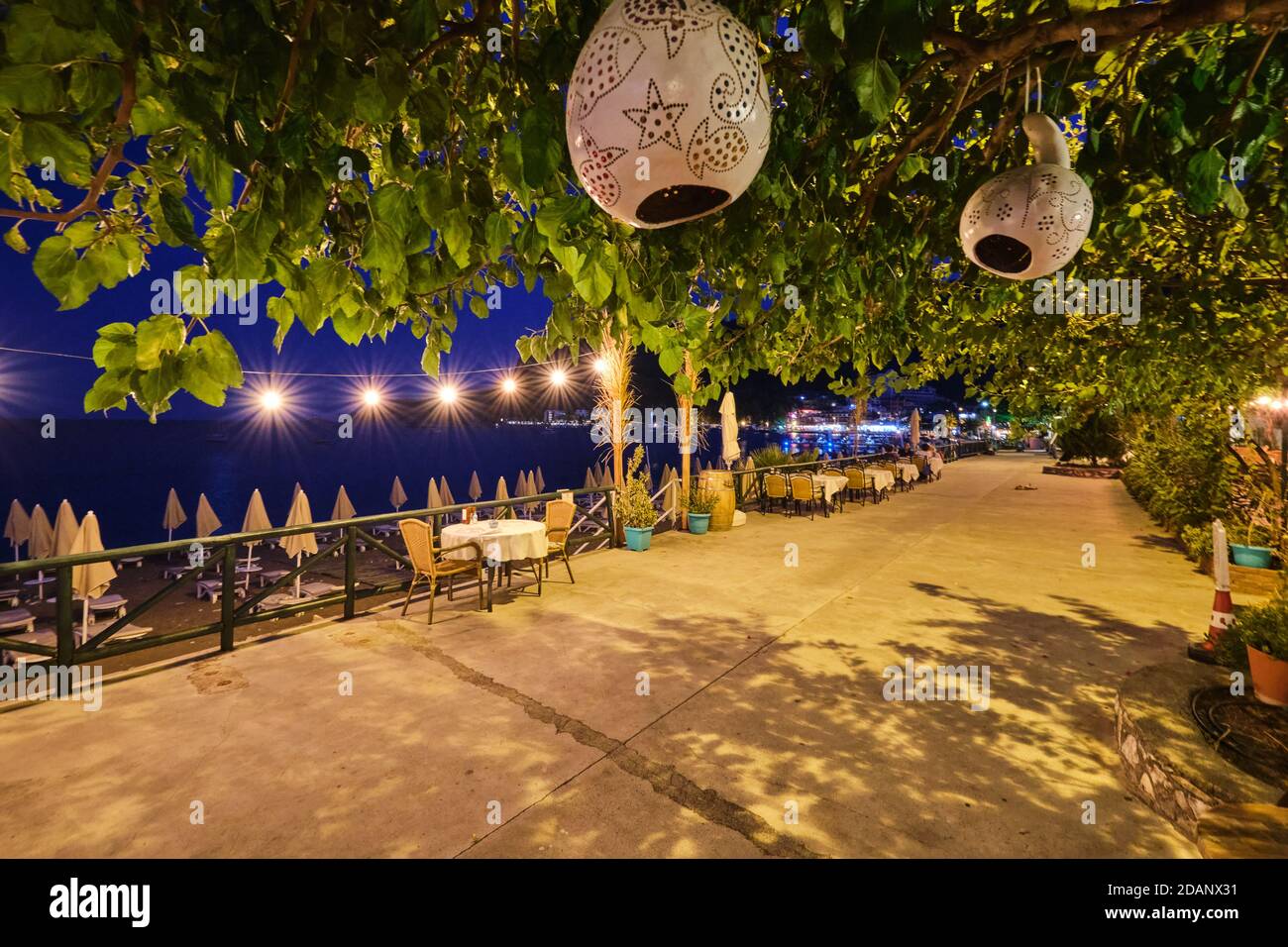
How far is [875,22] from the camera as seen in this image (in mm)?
1274

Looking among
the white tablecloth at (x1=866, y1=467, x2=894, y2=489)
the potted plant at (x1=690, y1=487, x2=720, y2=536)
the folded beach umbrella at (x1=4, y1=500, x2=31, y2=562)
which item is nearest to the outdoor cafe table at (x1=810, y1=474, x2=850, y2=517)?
the white tablecloth at (x1=866, y1=467, x2=894, y2=489)

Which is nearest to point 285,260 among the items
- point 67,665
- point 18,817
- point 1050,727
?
point 18,817

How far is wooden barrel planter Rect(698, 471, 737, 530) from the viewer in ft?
35.2

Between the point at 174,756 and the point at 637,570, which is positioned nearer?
the point at 174,756

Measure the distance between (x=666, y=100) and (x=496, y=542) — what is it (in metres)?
5.67

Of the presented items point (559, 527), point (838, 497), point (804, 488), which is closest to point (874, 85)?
point (559, 527)

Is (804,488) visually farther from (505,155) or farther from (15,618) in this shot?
(15,618)

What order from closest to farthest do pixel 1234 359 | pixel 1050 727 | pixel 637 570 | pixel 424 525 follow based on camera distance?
pixel 1050 727 < pixel 1234 359 < pixel 424 525 < pixel 637 570

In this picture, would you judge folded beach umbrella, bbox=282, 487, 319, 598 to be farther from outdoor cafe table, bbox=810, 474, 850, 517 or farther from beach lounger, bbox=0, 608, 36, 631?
outdoor cafe table, bbox=810, 474, 850, 517

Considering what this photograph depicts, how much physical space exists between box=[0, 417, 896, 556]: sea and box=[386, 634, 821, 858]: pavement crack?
4.94 meters

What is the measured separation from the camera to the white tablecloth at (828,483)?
1251 cm

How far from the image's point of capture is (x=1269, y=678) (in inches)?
130
